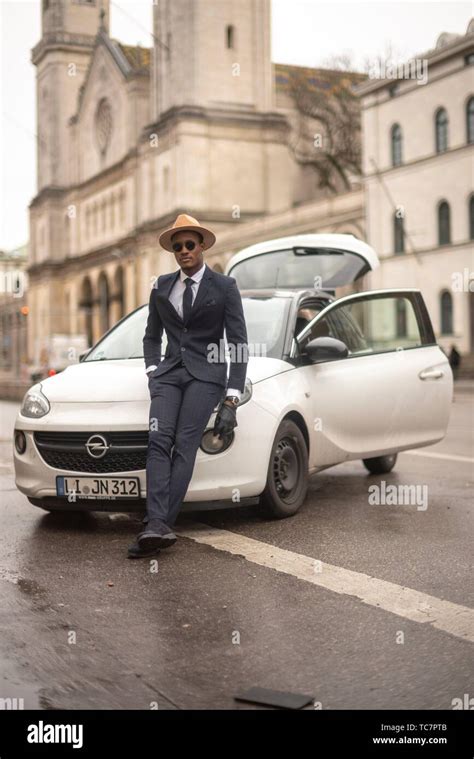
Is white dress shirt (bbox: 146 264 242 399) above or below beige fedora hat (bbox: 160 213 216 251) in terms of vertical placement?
below

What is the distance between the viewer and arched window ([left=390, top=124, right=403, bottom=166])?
46531 millimetres

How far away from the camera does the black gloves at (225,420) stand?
618 cm

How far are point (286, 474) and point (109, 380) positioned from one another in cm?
135

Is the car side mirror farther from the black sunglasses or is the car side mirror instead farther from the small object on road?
the small object on road

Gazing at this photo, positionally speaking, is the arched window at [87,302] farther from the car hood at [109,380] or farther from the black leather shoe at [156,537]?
the black leather shoe at [156,537]

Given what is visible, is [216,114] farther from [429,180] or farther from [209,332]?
[209,332]

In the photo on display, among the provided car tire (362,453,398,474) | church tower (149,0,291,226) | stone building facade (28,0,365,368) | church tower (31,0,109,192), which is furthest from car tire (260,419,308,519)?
church tower (31,0,109,192)

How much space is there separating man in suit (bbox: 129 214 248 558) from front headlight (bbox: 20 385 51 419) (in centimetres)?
75

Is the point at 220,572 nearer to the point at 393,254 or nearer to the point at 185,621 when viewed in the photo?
the point at 185,621

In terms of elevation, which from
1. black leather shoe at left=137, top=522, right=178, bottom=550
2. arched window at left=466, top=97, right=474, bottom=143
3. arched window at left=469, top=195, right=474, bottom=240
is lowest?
black leather shoe at left=137, top=522, right=178, bottom=550

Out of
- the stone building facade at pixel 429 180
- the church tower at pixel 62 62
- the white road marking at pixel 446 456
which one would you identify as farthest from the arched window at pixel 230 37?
the white road marking at pixel 446 456

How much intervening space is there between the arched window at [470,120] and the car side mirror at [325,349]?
3658 centimetres

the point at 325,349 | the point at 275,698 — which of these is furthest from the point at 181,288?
the point at 275,698
